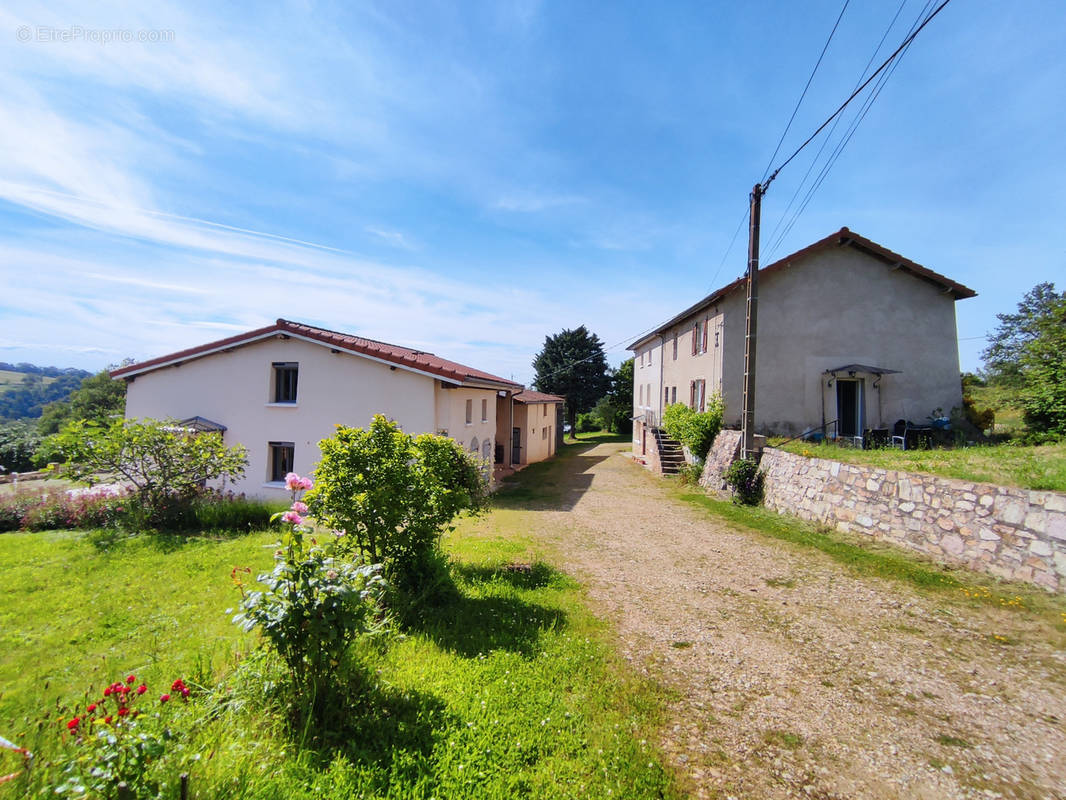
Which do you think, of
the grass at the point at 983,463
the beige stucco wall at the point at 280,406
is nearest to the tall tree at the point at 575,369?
the beige stucco wall at the point at 280,406

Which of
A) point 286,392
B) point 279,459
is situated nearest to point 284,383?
point 286,392

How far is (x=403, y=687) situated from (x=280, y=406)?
12346 millimetres

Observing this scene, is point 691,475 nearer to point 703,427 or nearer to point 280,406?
point 703,427

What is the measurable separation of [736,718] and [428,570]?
3.76 m

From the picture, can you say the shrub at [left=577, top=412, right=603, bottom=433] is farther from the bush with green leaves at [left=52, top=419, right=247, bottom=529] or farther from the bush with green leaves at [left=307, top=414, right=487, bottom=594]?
the bush with green leaves at [left=307, top=414, right=487, bottom=594]

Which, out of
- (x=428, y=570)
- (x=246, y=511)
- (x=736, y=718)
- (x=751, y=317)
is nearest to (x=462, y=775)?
(x=736, y=718)

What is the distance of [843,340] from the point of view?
15812 mm

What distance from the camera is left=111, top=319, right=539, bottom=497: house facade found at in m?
13.0

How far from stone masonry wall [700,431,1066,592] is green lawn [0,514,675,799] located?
615cm

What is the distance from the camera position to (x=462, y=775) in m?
2.78

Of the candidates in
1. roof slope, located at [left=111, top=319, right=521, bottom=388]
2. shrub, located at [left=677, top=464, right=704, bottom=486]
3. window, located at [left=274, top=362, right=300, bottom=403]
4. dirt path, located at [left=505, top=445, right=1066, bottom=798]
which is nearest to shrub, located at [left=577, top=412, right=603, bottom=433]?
shrub, located at [left=677, top=464, right=704, bottom=486]

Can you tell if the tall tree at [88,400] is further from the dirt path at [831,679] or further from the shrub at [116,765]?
the dirt path at [831,679]

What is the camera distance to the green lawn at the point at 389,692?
2.73 metres

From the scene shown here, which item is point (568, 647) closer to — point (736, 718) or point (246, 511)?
point (736, 718)
